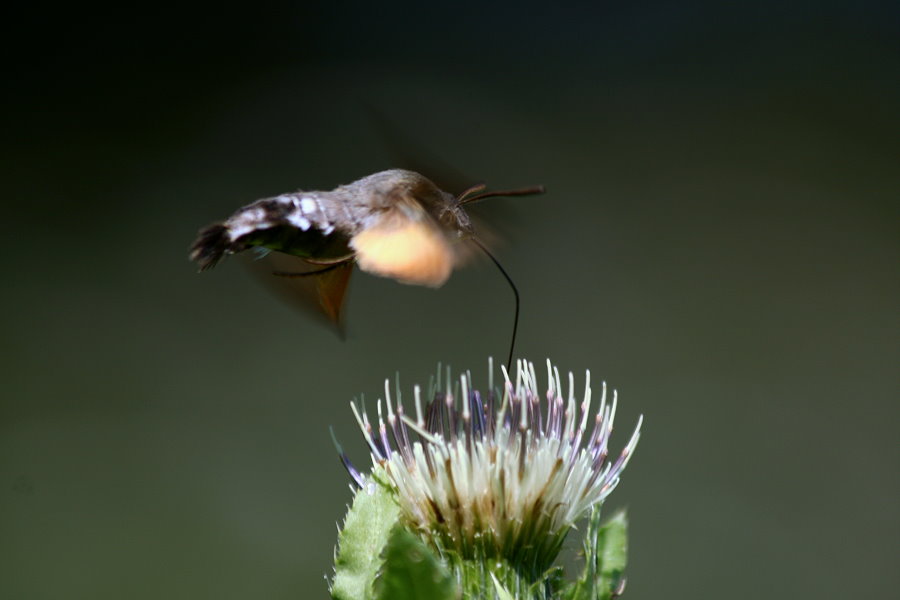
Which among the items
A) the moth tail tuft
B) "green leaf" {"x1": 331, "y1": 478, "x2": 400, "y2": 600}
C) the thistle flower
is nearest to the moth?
the moth tail tuft

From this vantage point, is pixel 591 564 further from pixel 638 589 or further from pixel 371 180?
pixel 638 589

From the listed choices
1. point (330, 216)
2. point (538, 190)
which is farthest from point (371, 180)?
point (538, 190)

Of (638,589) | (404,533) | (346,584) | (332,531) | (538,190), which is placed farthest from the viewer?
(332,531)

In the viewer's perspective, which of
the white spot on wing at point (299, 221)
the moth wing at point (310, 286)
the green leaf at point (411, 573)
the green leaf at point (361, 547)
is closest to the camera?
the green leaf at point (411, 573)

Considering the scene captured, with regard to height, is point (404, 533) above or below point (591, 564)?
above

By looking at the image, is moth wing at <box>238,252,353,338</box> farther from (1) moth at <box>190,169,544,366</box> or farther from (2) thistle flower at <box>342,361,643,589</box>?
(2) thistle flower at <box>342,361,643,589</box>

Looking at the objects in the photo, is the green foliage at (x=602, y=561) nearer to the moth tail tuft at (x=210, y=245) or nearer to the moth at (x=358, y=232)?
the moth at (x=358, y=232)

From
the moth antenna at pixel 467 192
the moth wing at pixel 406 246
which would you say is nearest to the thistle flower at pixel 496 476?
the moth wing at pixel 406 246
